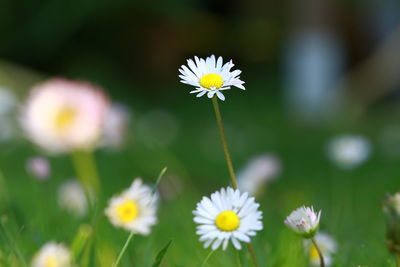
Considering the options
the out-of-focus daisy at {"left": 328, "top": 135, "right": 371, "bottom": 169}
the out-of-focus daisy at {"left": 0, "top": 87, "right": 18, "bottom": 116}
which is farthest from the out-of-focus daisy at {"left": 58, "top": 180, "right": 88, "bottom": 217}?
the out-of-focus daisy at {"left": 328, "top": 135, "right": 371, "bottom": 169}

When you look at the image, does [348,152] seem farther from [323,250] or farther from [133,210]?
[133,210]

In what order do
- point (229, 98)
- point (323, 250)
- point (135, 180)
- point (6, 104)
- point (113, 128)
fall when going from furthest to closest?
1. point (229, 98)
2. point (6, 104)
3. point (113, 128)
4. point (323, 250)
5. point (135, 180)

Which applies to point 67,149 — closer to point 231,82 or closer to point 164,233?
point 164,233

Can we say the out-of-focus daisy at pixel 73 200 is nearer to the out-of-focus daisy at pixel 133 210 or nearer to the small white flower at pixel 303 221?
the out-of-focus daisy at pixel 133 210

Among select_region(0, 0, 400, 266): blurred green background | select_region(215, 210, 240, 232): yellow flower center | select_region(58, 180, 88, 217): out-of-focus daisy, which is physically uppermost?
select_region(0, 0, 400, 266): blurred green background

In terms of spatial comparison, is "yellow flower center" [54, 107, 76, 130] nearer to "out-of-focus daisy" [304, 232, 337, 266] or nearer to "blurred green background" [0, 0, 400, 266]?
"blurred green background" [0, 0, 400, 266]

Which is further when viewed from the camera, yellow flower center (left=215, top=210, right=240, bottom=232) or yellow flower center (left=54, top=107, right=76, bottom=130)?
yellow flower center (left=54, top=107, right=76, bottom=130)

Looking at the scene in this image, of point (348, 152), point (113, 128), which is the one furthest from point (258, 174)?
point (113, 128)

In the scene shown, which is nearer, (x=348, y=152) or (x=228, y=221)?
(x=228, y=221)

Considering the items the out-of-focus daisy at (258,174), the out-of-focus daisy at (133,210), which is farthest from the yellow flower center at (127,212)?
the out-of-focus daisy at (258,174)

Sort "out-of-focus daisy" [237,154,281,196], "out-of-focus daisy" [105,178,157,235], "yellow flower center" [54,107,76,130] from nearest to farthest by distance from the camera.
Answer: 1. "out-of-focus daisy" [105,178,157,235]
2. "yellow flower center" [54,107,76,130]
3. "out-of-focus daisy" [237,154,281,196]
